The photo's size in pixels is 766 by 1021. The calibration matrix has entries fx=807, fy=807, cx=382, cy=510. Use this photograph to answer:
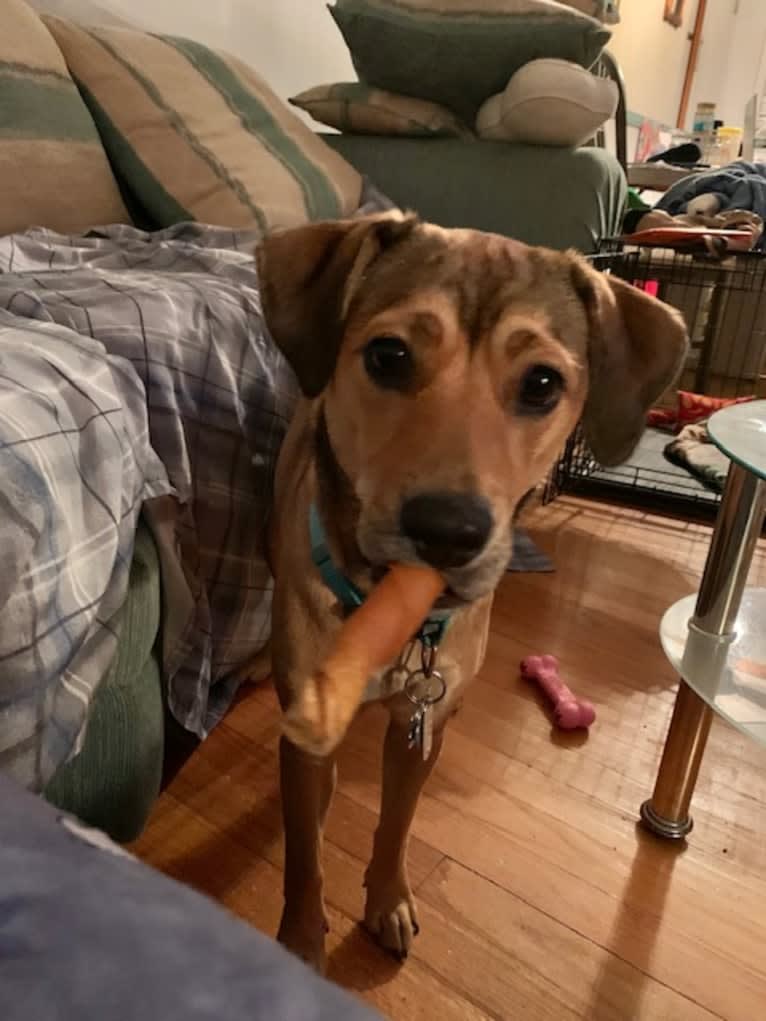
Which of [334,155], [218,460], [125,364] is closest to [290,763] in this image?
[218,460]

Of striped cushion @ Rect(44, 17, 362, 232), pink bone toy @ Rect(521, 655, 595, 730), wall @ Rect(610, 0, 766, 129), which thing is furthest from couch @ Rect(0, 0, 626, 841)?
wall @ Rect(610, 0, 766, 129)

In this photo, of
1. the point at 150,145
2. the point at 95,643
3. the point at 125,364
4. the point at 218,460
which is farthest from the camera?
the point at 150,145

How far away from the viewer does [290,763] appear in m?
1.09

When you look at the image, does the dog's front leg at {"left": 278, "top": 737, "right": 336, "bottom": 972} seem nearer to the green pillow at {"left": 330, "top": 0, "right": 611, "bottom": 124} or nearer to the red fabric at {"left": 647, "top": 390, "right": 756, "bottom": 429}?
the green pillow at {"left": 330, "top": 0, "right": 611, "bottom": 124}

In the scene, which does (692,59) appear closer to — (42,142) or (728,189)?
(728,189)

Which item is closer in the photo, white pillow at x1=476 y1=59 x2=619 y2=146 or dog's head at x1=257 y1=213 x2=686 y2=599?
dog's head at x1=257 y1=213 x2=686 y2=599

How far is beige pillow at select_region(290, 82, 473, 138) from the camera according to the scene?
229 cm

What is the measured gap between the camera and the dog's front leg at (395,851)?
1145 millimetres

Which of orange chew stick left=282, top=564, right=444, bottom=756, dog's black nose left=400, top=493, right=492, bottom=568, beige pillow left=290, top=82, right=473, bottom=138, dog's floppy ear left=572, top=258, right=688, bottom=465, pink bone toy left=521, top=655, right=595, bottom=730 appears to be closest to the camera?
orange chew stick left=282, top=564, right=444, bottom=756

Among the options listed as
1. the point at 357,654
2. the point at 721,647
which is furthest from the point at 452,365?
the point at 721,647

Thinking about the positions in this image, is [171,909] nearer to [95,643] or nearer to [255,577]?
[95,643]

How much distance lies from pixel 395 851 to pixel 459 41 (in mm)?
2033

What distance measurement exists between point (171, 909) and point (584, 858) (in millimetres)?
1138

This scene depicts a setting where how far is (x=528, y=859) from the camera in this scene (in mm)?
1326
